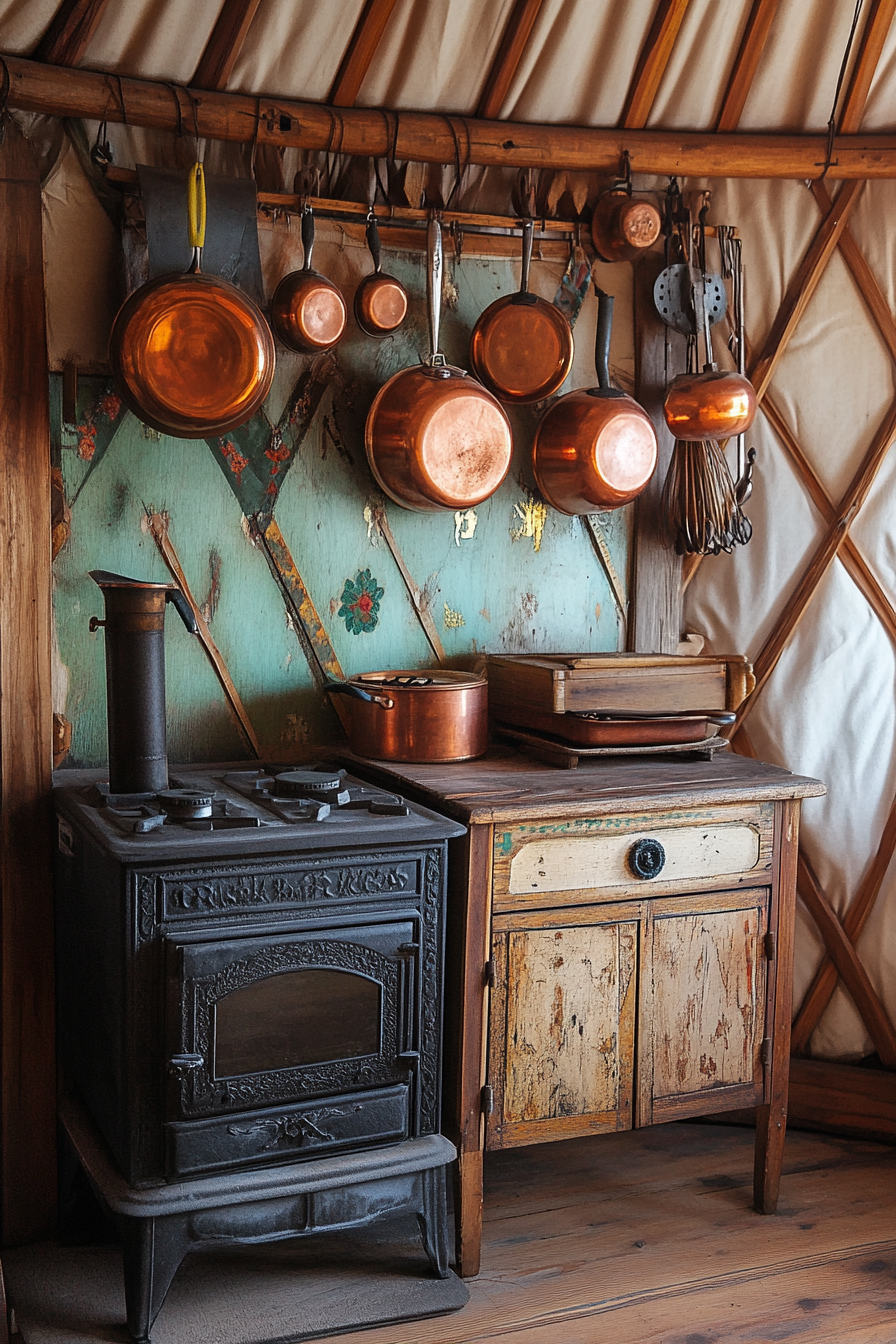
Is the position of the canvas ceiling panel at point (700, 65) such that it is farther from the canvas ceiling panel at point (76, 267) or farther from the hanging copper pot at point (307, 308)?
the canvas ceiling panel at point (76, 267)

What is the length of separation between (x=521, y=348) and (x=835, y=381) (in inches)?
31.4

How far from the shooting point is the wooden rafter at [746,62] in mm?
2664

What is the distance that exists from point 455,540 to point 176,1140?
56.5 inches

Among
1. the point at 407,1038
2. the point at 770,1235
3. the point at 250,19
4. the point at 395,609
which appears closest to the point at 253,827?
the point at 407,1038

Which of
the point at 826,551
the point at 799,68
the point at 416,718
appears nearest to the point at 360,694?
the point at 416,718

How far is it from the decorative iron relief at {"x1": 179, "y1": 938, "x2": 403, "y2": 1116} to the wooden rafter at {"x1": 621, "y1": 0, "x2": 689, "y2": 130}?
1985mm

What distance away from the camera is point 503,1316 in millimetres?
2156

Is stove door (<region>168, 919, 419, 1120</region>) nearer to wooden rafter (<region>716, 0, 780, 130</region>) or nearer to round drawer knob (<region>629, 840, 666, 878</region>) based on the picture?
round drawer knob (<region>629, 840, 666, 878</region>)

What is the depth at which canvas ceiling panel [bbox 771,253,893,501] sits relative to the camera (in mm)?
2900

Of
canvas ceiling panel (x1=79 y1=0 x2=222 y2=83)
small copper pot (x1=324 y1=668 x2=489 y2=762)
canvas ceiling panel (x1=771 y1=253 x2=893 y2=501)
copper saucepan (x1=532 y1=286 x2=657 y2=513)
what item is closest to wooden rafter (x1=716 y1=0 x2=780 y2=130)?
canvas ceiling panel (x1=771 y1=253 x2=893 y2=501)

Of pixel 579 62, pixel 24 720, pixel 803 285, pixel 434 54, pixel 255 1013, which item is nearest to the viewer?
pixel 255 1013

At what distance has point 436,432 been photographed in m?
2.57

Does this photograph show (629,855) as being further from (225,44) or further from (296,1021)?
(225,44)

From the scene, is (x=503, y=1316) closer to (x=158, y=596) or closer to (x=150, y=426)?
(x=158, y=596)
